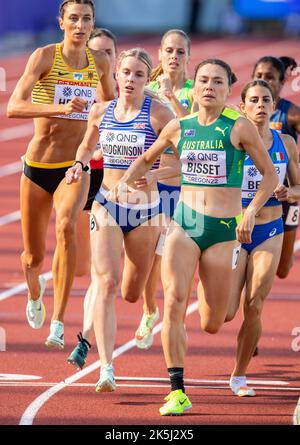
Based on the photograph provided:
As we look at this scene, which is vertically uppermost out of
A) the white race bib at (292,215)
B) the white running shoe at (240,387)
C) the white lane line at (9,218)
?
the white lane line at (9,218)

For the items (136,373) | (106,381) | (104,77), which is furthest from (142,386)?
(104,77)

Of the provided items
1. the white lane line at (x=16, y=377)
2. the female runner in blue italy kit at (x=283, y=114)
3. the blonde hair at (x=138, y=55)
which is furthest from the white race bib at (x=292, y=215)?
the white lane line at (x=16, y=377)

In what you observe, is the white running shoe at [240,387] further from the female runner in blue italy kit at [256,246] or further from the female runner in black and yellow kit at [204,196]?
the female runner in black and yellow kit at [204,196]

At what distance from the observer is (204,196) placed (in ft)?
28.0

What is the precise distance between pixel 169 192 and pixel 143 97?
146 cm

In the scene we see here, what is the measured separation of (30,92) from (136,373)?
7.25 ft

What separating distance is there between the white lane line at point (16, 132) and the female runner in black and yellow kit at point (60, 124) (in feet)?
45.7

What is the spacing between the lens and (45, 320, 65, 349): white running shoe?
31.2 ft

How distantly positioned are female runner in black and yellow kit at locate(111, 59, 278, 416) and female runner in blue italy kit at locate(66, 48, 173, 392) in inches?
13.5

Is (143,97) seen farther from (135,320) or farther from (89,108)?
(135,320)

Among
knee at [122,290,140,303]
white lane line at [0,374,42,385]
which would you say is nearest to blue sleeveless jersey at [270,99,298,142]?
knee at [122,290,140,303]

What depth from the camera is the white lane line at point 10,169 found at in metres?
20.7

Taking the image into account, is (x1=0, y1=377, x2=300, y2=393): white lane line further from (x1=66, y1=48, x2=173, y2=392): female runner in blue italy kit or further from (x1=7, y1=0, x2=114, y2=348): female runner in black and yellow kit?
(x1=66, y1=48, x2=173, y2=392): female runner in blue italy kit

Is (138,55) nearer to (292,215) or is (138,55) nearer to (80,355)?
(80,355)
